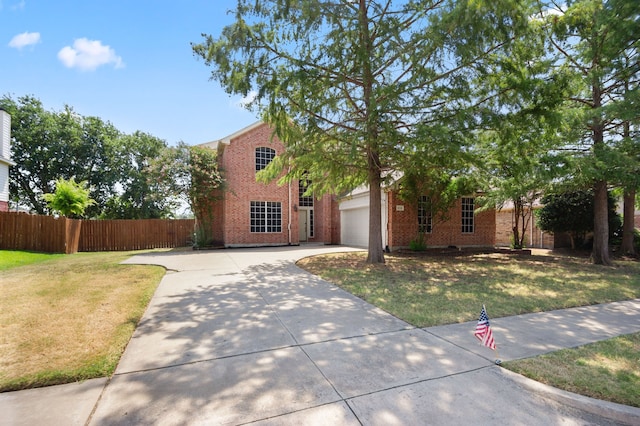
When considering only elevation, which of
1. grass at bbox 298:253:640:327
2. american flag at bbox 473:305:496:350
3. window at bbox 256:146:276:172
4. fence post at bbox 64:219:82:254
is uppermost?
window at bbox 256:146:276:172

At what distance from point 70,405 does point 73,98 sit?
3056 centimetres

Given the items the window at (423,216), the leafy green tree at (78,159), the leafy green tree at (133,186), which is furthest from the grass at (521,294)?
the leafy green tree at (78,159)

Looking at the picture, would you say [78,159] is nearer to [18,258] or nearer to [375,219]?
[18,258]

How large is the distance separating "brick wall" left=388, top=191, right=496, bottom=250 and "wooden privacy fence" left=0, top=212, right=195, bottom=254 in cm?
1261

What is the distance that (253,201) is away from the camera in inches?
749

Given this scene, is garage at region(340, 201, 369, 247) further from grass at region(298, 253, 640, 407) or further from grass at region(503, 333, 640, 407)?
grass at region(503, 333, 640, 407)

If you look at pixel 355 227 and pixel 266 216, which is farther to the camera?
pixel 266 216

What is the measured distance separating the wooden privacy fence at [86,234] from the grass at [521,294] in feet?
39.1

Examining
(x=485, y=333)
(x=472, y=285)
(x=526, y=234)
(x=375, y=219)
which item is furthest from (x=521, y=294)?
(x=526, y=234)

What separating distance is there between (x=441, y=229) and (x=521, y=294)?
31.3 ft

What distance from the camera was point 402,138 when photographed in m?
8.59

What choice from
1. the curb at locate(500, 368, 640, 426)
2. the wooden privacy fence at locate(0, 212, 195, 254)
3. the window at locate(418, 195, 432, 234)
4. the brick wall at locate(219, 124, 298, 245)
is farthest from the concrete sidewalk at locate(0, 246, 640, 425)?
the wooden privacy fence at locate(0, 212, 195, 254)

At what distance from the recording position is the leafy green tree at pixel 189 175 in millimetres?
16812

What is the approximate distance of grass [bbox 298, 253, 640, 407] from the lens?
10.5ft
